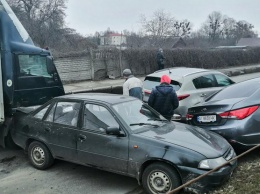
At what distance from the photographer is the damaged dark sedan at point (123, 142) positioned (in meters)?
4.80

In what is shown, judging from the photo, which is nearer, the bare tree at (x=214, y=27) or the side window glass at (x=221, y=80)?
the side window glass at (x=221, y=80)

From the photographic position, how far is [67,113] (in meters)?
6.06

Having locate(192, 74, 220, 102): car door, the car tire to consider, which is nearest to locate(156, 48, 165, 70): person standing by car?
locate(192, 74, 220, 102): car door

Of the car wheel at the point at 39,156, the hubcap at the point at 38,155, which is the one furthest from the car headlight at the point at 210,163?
the hubcap at the point at 38,155

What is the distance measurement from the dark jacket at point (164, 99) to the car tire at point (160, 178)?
2.56 m

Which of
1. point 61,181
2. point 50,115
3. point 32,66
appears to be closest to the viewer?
point 61,181

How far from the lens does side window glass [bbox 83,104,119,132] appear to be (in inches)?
219

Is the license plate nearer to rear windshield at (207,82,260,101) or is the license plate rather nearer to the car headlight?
rear windshield at (207,82,260,101)

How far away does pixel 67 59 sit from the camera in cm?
1791

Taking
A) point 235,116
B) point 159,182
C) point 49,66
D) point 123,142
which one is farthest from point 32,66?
point 235,116

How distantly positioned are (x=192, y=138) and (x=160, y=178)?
2.83ft

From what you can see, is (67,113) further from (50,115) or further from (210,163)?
(210,163)

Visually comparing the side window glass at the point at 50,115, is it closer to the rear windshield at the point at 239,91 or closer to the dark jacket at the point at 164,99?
the dark jacket at the point at 164,99

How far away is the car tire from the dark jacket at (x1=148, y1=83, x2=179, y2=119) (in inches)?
101
